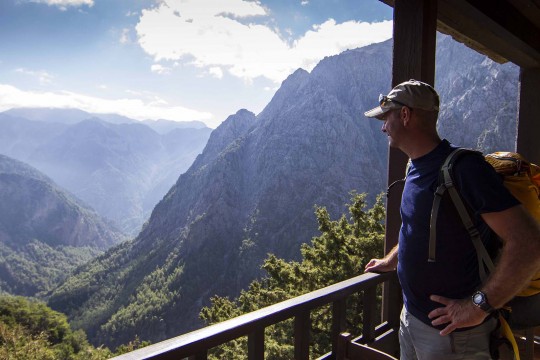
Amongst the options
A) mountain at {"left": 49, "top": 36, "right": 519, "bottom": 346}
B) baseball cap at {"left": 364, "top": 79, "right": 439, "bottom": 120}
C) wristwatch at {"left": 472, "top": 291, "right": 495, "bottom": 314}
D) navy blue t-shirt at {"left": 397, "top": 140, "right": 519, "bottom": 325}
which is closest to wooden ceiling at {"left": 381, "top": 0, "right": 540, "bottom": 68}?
baseball cap at {"left": 364, "top": 79, "right": 439, "bottom": 120}

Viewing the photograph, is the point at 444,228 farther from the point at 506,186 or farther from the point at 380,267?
the point at 380,267

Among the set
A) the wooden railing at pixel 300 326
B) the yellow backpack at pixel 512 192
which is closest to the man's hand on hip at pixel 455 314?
the yellow backpack at pixel 512 192

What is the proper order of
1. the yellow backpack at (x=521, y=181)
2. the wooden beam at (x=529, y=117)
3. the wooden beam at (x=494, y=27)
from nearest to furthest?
the yellow backpack at (x=521, y=181)
the wooden beam at (x=494, y=27)
the wooden beam at (x=529, y=117)

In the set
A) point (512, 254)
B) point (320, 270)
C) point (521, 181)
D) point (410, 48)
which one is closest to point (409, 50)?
point (410, 48)

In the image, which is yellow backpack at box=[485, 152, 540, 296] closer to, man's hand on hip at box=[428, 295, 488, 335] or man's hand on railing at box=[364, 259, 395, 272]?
man's hand on hip at box=[428, 295, 488, 335]

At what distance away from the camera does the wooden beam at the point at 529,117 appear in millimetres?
4492

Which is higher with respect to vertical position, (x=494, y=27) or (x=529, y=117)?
(x=494, y=27)

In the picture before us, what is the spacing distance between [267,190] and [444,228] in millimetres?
113798

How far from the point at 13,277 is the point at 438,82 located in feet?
528

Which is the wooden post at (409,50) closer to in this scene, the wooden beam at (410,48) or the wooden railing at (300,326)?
the wooden beam at (410,48)

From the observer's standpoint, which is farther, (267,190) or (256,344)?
(267,190)

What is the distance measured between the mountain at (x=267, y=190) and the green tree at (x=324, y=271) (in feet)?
223

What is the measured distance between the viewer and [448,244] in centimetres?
150

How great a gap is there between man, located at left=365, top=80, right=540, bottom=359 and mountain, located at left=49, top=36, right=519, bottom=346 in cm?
8214
